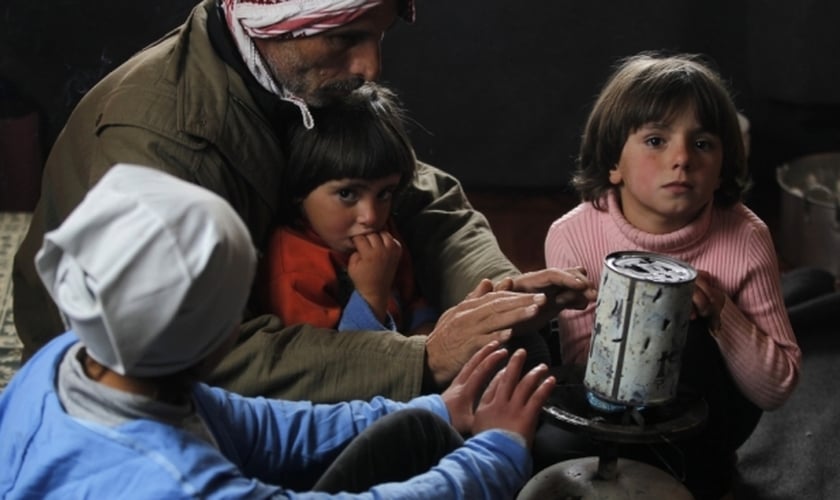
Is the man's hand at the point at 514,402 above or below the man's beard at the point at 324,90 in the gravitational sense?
below

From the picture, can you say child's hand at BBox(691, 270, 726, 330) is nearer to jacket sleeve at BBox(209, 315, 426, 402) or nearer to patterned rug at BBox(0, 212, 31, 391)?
jacket sleeve at BBox(209, 315, 426, 402)

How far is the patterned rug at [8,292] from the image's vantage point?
226 centimetres

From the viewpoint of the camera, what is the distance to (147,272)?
41.6 inches

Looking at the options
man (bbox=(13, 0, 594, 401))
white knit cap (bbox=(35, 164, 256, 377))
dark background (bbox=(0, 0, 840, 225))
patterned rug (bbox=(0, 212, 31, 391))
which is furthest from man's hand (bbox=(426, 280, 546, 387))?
dark background (bbox=(0, 0, 840, 225))

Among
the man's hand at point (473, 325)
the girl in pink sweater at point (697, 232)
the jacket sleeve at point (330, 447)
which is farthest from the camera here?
the girl in pink sweater at point (697, 232)

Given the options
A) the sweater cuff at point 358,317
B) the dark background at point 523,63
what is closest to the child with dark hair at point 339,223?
the sweater cuff at point 358,317

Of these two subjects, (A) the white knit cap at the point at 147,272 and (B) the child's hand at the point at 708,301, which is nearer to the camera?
(A) the white knit cap at the point at 147,272

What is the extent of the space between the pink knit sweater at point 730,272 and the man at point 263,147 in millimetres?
143

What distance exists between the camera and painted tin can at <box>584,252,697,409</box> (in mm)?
1397

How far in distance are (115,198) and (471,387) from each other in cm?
56

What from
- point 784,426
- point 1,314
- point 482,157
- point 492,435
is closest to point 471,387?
point 492,435

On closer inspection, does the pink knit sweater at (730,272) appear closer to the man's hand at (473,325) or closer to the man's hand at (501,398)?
the man's hand at (473,325)

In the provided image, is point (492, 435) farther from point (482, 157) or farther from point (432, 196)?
point (482, 157)

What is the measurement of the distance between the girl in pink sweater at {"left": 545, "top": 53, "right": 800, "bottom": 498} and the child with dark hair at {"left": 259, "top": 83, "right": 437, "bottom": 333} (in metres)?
0.28
